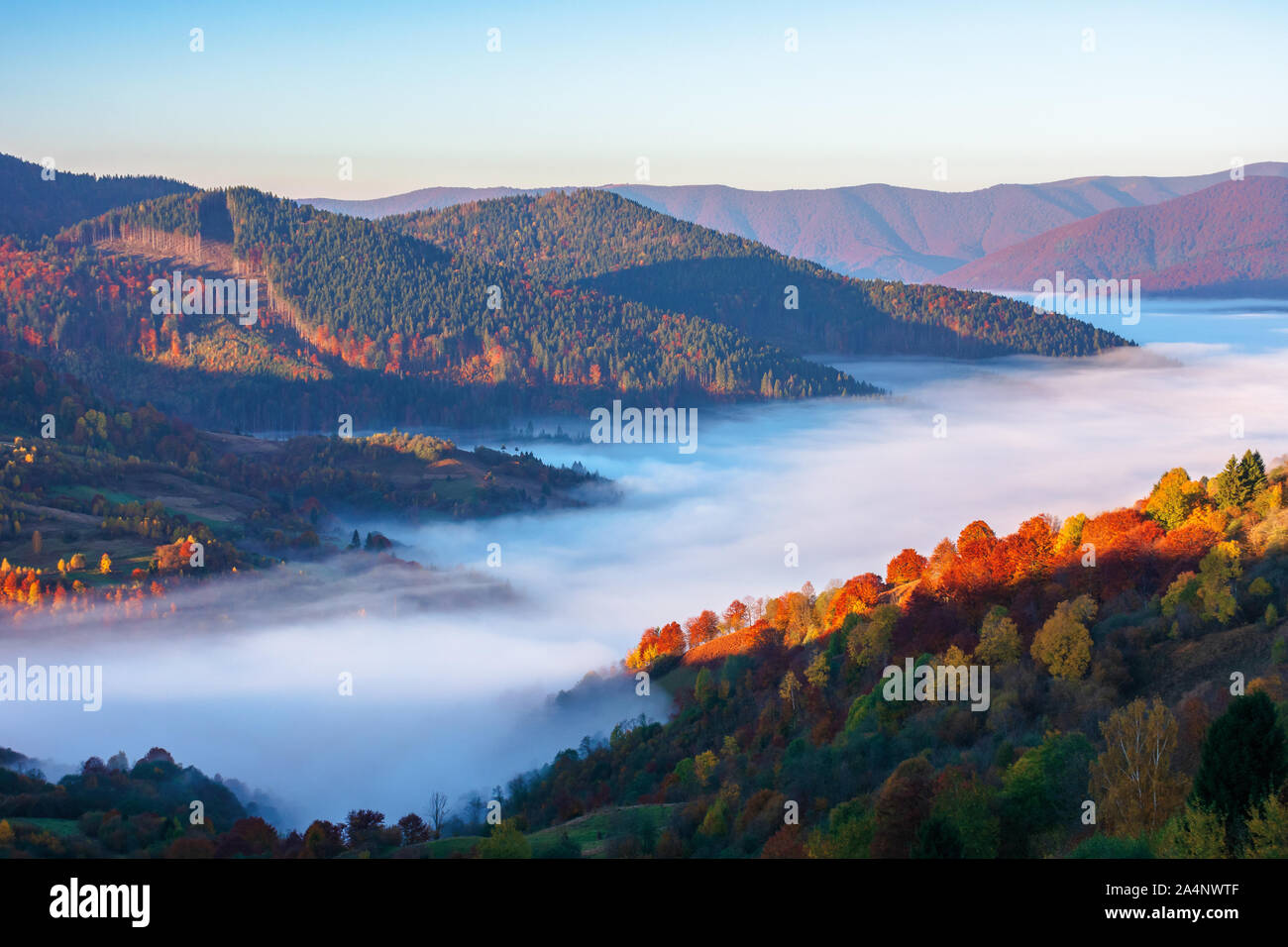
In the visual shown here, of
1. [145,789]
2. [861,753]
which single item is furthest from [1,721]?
[861,753]

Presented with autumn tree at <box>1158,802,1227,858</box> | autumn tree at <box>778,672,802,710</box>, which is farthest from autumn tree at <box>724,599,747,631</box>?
autumn tree at <box>1158,802,1227,858</box>

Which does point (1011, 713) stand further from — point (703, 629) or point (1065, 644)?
point (703, 629)

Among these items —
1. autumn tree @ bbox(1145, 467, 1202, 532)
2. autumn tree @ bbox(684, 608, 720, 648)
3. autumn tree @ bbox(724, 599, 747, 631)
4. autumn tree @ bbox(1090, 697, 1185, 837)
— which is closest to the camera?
autumn tree @ bbox(1090, 697, 1185, 837)

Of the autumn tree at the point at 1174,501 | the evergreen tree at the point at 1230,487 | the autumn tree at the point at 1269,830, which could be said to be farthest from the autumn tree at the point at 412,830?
the evergreen tree at the point at 1230,487

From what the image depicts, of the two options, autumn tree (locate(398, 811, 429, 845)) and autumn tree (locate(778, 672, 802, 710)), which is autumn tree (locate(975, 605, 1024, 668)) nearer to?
autumn tree (locate(778, 672, 802, 710))

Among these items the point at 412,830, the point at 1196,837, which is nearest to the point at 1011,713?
the point at 1196,837

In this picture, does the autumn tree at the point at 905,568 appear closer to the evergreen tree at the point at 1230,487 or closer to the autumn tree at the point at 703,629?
the autumn tree at the point at 703,629
